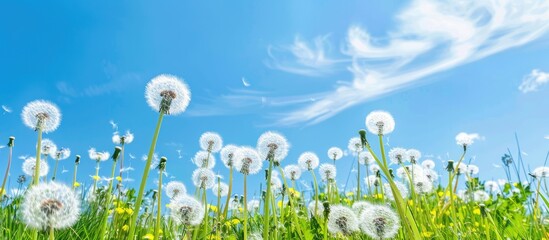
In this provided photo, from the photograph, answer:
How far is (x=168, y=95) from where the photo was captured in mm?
2602

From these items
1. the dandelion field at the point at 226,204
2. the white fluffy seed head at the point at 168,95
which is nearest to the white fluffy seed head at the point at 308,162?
the dandelion field at the point at 226,204

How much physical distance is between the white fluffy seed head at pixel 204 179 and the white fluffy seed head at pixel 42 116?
4.68ft

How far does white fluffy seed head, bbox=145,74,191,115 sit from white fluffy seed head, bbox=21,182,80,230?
2.14 feet

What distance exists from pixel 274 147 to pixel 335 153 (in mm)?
3376

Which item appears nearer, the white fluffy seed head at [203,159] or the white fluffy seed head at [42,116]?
the white fluffy seed head at [42,116]

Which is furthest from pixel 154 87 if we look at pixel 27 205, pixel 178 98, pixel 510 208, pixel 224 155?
pixel 510 208

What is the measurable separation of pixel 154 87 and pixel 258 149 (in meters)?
0.96

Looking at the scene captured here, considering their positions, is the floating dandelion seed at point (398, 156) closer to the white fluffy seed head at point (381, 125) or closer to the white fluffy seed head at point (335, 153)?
the white fluffy seed head at point (335, 153)

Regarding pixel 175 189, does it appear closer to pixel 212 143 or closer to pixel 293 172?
pixel 212 143

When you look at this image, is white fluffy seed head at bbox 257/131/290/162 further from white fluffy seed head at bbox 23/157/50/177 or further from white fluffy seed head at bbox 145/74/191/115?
white fluffy seed head at bbox 23/157/50/177

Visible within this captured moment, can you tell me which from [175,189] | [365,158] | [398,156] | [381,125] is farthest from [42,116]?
[365,158]

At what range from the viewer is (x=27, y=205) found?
200cm

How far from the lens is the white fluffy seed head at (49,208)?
1902mm

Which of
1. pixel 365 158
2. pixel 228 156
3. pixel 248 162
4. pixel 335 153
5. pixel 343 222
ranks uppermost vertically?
pixel 335 153
